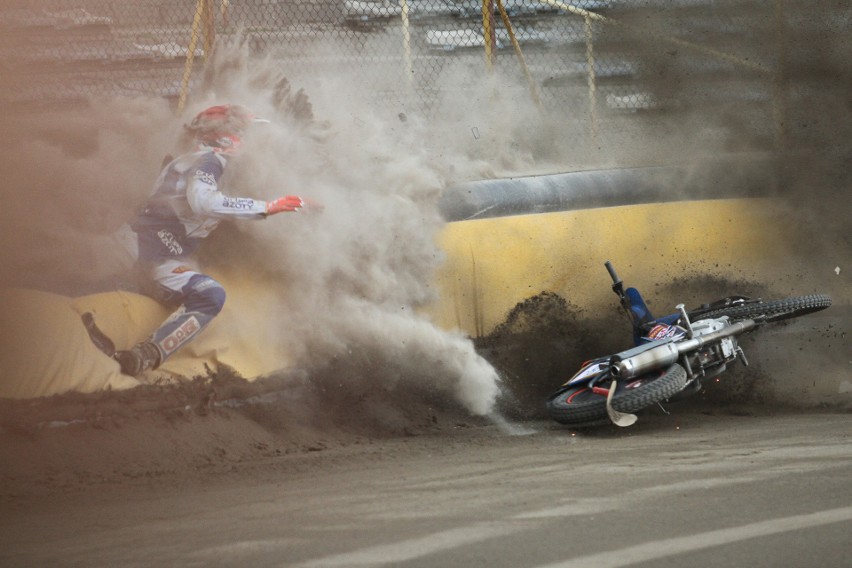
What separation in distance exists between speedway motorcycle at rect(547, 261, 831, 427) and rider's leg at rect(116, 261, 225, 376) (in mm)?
2800

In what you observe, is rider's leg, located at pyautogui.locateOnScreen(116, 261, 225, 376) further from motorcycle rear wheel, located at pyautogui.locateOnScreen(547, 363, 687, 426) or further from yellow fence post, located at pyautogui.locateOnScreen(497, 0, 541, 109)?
yellow fence post, located at pyautogui.locateOnScreen(497, 0, 541, 109)

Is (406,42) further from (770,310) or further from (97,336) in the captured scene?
(97,336)

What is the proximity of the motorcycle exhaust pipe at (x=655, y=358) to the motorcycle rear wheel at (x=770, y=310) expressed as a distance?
1.88 feet

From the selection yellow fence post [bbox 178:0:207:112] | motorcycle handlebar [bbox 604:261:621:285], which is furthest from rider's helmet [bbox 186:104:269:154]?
motorcycle handlebar [bbox 604:261:621:285]

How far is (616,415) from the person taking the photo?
8.78 metres

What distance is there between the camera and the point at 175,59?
1086 cm

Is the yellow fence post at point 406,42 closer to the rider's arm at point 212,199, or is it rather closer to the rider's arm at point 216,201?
the rider's arm at point 216,201

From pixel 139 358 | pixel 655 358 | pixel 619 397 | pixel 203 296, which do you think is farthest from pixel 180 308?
pixel 655 358

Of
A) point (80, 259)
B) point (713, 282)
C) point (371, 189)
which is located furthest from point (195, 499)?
point (713, 282)

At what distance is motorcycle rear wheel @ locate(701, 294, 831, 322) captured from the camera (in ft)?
32.2

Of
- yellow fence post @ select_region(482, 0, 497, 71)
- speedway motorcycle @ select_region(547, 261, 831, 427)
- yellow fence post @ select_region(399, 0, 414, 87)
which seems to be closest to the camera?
speedway motorcycle @ select_region(547, 261, 831, 427)

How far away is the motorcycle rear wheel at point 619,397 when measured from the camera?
870cm

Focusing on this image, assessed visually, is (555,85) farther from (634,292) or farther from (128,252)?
(128,252)

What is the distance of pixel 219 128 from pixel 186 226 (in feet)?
2.81
